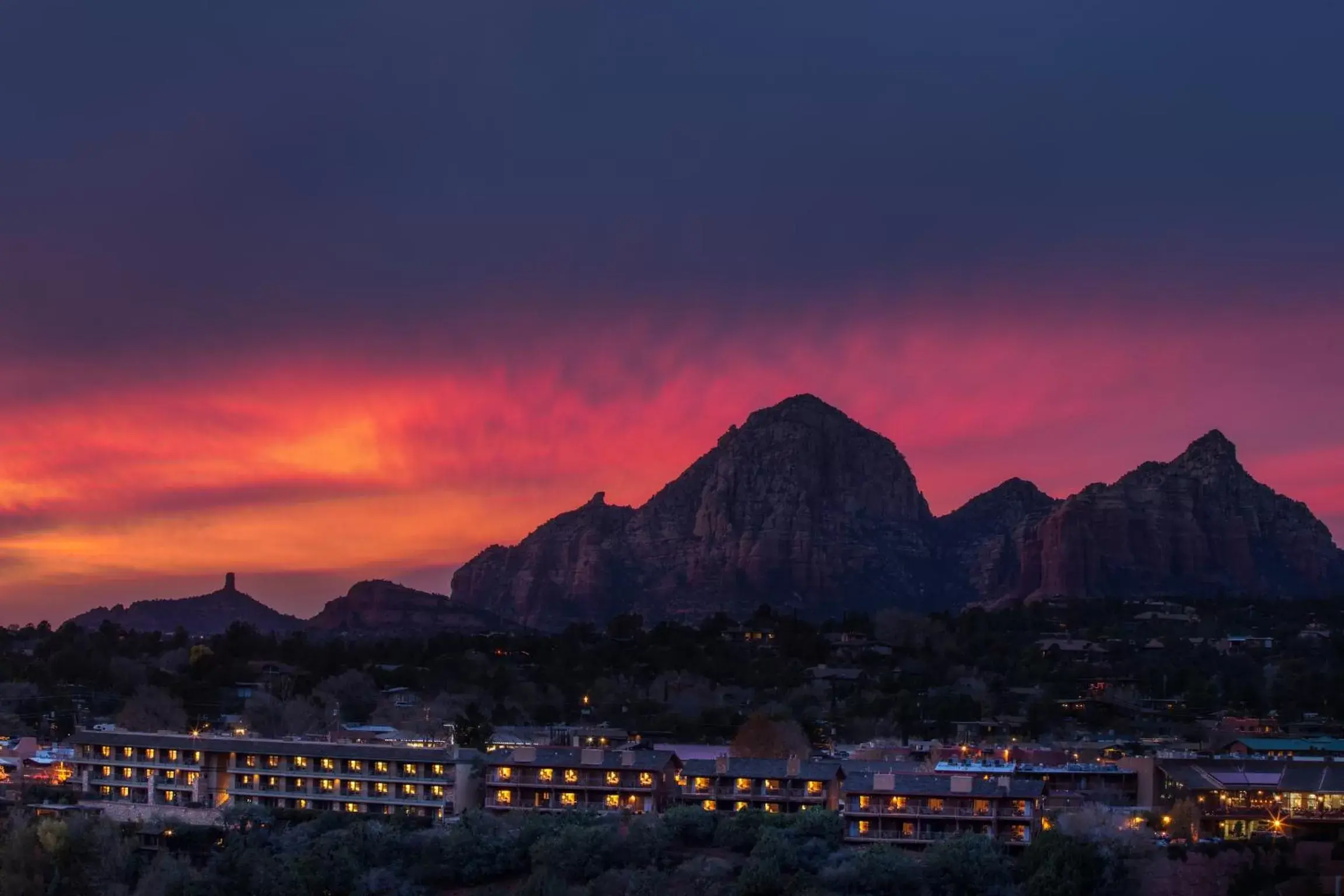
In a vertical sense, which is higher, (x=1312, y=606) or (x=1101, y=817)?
(x=1312, y=606)

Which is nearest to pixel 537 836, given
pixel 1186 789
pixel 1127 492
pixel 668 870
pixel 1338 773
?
pixel 668 870

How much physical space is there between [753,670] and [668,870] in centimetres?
5190

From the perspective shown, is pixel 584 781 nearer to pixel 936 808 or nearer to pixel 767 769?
pixel 767 769

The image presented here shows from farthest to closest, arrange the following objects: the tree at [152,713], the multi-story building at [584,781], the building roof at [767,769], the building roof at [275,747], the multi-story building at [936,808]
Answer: the tree at [152,713]
the building roof at [275,747]
the multi-story building at [584,781]
the building roof at [767,769]
the multi-story building at [936,808]

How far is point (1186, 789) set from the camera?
6231 centimetres

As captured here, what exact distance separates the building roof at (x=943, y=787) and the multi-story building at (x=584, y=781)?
914 centimetres

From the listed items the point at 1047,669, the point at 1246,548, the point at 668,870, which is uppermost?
the point at 1246,548

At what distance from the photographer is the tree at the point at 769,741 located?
3029 inches

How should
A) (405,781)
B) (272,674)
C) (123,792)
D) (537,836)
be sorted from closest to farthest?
(537,836) < (405,781) < (123,792) < (272,674)

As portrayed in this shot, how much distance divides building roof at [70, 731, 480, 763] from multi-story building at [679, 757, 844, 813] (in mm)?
10023

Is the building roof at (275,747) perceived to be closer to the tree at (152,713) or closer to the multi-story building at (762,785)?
the tree at (152,713)

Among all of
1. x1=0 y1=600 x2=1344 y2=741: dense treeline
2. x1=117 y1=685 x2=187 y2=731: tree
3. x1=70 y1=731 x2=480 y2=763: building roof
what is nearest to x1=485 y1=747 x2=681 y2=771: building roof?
x1=70 y1=731 x2=480 y2=763: building roof

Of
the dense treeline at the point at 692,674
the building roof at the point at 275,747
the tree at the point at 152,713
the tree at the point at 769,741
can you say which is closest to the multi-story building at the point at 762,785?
the tree at the point at 769,741

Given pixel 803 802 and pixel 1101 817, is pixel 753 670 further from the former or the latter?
pixel 1101 817
